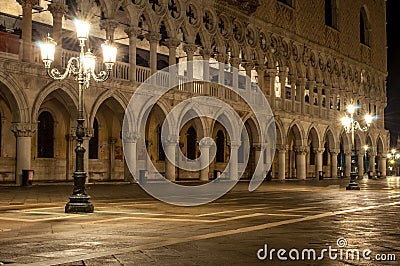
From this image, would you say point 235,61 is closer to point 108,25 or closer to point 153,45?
point 153,45

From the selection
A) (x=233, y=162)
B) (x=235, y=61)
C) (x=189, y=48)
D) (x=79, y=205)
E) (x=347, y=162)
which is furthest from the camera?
(x=347, y=162)

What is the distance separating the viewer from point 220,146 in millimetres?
40750

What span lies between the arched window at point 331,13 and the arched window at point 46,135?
92.0ft

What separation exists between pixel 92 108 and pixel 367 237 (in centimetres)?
1825

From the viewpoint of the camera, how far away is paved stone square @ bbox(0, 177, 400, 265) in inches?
296

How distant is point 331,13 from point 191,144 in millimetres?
19387

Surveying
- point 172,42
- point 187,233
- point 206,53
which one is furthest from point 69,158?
point 187,233

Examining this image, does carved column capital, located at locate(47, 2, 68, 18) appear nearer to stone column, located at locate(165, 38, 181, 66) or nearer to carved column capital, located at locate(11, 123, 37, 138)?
carved column capital, located at locate(11, 123, 37, 138)

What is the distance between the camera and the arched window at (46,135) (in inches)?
1142

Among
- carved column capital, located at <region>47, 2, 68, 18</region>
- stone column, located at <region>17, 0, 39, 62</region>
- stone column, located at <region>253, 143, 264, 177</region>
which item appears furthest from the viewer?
stone column, located at <region>253, 143, 264, 177</region>

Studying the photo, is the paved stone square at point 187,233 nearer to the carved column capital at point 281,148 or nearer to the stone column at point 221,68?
the stone column at point 221,68

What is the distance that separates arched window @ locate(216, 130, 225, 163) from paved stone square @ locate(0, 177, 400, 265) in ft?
78.4

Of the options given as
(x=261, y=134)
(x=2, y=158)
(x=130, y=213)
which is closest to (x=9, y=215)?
(x=130, y=213)

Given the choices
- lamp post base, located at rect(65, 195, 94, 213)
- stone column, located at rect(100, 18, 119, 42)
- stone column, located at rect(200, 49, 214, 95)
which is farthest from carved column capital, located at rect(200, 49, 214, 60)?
lamp post base, located at rect(65, 195, 94, 213)
